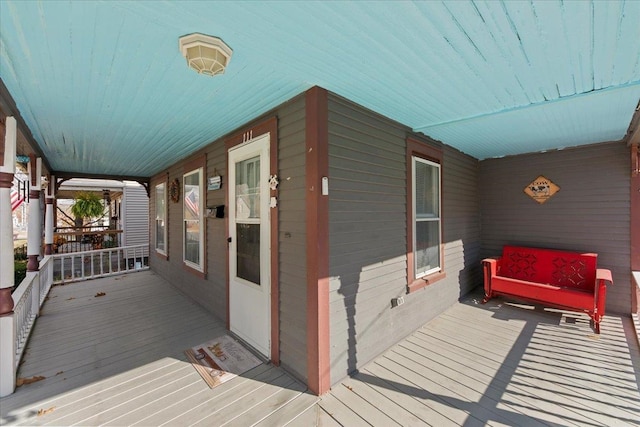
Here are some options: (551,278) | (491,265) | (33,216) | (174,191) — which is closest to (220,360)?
(174,191)

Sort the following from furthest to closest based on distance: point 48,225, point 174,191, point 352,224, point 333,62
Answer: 1. point 48,225
2. point 174,191
3. point 352,224
4. point 333,62

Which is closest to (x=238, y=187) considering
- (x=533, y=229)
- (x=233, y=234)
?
(x=233, y=234)

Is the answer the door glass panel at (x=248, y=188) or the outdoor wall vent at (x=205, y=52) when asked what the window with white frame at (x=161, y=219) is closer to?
the door glass panel at (x=248, y=188)

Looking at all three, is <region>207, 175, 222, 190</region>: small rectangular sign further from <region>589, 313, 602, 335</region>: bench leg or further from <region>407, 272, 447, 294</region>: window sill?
<region>589, 313, 602, 335</region>: bench leg

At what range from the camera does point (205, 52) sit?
1620 mm

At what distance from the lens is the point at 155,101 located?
2.50 m

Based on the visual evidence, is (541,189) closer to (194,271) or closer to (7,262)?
(194,271)

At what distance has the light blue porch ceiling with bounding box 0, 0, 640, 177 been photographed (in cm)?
139

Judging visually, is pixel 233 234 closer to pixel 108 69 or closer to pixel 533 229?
pixel 108 69

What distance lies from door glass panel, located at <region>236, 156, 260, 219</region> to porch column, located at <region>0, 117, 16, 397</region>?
199cm

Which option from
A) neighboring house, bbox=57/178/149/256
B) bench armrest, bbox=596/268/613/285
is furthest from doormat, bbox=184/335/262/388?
neighboring house, bbox=57/178/149/256

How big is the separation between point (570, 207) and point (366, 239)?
397cm

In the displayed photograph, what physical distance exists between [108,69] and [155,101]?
559 mm

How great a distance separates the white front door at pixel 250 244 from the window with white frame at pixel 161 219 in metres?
3.40
